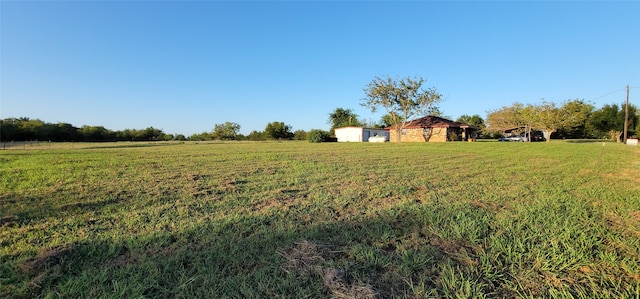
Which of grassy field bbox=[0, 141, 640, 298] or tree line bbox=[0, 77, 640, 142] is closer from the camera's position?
grassy field bbox=[0, 141, 640, 298]

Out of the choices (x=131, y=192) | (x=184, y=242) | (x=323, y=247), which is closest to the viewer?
(x=323, y=247)

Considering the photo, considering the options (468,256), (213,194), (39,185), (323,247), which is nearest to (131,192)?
(213,194)

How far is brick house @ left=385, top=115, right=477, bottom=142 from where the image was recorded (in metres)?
32.3

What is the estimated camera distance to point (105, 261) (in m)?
2.27

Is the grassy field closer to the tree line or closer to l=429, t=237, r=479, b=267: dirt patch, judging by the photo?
l=429, t=237, r=479, b=267: dirt patch

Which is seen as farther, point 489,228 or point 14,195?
point 14,195

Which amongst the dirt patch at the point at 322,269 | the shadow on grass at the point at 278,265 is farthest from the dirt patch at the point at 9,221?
the dirt patch at the point at 322,269

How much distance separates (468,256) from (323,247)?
4.06ft

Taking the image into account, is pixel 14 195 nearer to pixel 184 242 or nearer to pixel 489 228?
pixel 184 242

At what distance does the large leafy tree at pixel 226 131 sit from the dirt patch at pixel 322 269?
58234 mm

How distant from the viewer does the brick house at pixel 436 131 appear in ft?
106

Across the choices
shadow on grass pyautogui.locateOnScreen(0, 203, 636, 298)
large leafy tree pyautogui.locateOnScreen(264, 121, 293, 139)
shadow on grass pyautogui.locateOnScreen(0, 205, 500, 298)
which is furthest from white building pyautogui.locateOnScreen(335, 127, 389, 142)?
shadow on grass pyautogui.locateOnScreen(0, 205, 500, 298)

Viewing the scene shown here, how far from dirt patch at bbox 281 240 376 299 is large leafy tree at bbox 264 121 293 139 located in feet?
171

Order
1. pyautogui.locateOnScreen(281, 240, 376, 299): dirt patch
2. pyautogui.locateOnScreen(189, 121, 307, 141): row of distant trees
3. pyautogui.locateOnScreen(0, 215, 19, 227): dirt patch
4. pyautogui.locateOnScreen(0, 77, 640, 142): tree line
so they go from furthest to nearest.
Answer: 1. pyautogui.locateOnScreen(189, 121, 307, 141): row of distant trees
2. pyautogui.locateOnScreen(0, 77, 640, 142): tree line
3. pyautogui.locateOnScreen(0, 215, 19, 227): dirt patch
4. pyautogui.locateOnScreen(281, 240, 376, 299): dirt patch
